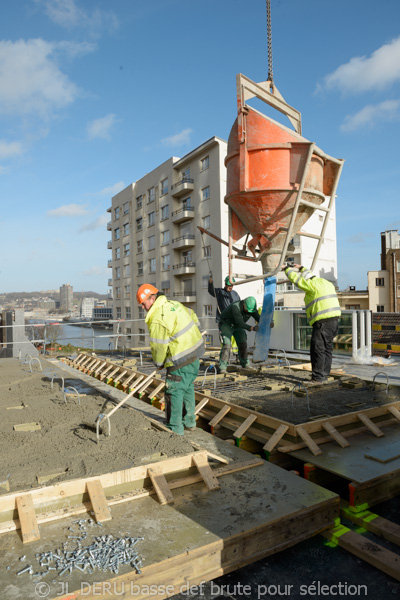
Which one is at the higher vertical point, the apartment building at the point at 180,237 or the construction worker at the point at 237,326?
the apartment building at the point at 180,237

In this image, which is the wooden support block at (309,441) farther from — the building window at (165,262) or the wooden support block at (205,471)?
the building window at (165,262)

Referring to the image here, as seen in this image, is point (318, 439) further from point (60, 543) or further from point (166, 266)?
point (166, 266)

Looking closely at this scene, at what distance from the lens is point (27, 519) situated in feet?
9.61

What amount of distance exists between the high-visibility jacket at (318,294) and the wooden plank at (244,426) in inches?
102

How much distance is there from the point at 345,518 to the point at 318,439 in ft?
3.86

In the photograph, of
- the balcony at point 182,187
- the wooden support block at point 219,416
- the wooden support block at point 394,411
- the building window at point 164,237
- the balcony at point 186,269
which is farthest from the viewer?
the building window at point 164,237

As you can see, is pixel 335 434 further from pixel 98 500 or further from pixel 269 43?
pixel 269 43

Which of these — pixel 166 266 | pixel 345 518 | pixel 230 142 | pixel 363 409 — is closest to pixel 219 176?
pixel 166 266

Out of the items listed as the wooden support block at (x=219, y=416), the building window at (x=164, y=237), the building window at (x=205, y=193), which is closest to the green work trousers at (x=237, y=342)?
the wooden support block at (x=219, y=416)

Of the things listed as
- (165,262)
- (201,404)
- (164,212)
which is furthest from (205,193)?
(201,404)

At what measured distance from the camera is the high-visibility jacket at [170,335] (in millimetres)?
4848

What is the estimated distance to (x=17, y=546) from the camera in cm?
277

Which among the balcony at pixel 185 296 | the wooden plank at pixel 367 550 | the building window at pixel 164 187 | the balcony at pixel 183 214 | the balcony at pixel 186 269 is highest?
the building window at pixel 164 187

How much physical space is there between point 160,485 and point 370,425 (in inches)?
114
